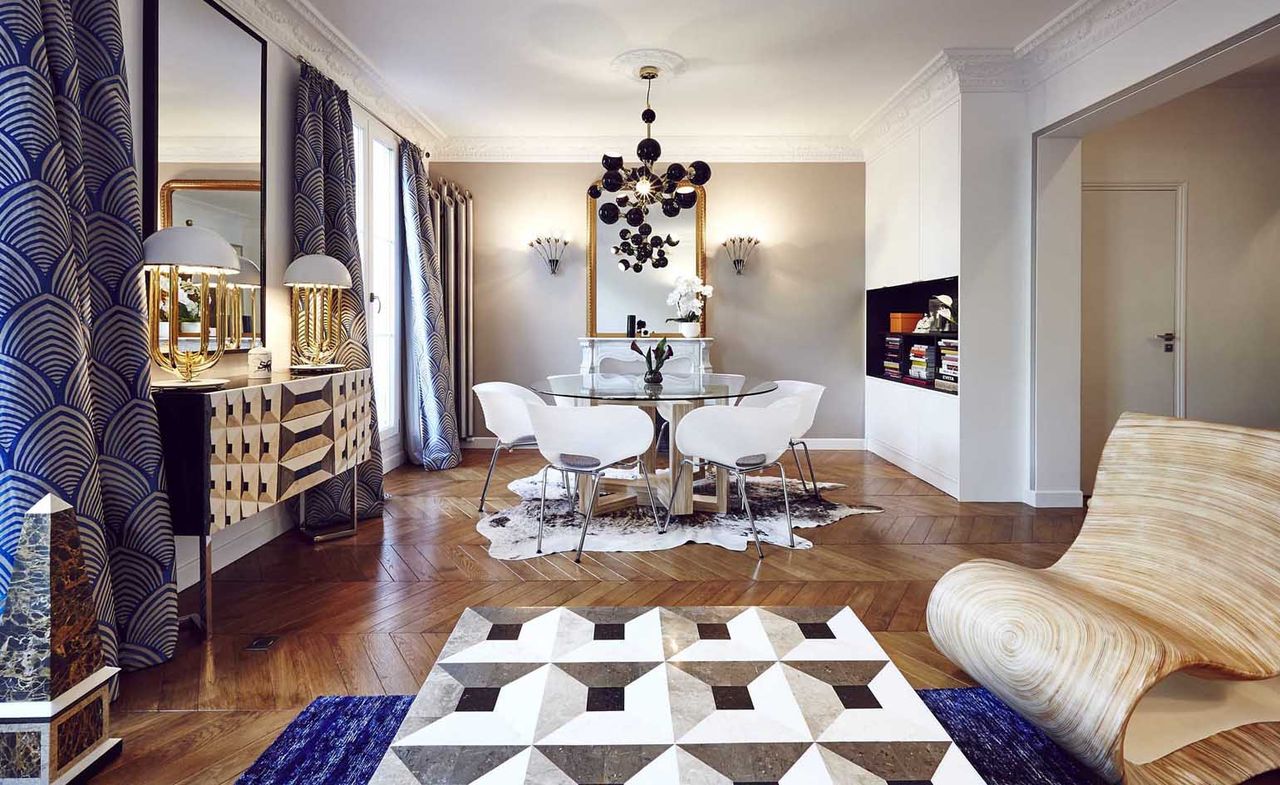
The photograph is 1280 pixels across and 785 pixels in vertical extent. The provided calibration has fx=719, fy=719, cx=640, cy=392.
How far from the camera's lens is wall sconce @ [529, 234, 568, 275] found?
6.21 meters

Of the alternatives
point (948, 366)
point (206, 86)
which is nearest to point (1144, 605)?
Result: point (948, 366)

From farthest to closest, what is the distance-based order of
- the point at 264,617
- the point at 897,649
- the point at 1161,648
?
the point at 264,617
the point at 897,649
the point at 1161,648

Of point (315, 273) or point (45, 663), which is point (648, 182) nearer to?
point (315, 273)

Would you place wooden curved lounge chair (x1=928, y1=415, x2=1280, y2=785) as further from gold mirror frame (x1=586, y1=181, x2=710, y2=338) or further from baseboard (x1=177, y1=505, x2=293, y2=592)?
gold mirror frame (x1=586, y1=181, x2=710, y2=338)

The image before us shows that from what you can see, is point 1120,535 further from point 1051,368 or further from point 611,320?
point 611,320

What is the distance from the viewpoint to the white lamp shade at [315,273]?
3.43m

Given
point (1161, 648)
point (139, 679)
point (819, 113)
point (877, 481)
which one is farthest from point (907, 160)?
point (139, 679)

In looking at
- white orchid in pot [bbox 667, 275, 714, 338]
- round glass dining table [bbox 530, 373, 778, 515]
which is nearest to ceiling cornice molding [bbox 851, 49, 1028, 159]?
white orchid in pot [bbox 667, 275, 714, 338]

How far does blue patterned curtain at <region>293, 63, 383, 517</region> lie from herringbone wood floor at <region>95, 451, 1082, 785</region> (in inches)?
8.7

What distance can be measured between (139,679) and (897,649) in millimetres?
2317

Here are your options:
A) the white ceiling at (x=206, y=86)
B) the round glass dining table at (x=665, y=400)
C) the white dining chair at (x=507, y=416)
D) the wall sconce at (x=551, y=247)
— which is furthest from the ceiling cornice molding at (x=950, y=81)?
the white ceiling at (x=206, y=86)

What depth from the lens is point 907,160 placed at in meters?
5.17

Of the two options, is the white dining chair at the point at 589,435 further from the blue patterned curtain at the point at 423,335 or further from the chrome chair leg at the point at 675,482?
the blue patterned curtain at the point at 423,335

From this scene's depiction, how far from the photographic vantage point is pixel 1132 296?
454cm
